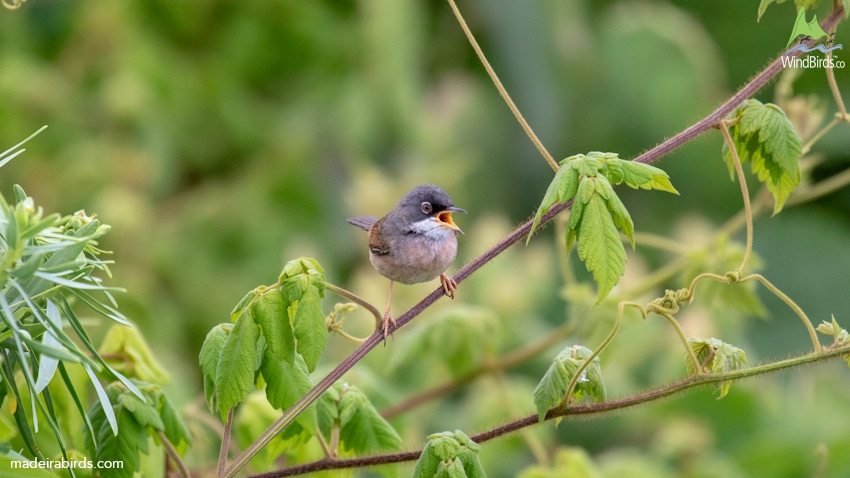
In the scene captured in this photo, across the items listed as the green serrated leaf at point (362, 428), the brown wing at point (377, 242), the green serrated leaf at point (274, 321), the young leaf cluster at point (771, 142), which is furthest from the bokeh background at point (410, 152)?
the green serrated leaf at point (274, 321)

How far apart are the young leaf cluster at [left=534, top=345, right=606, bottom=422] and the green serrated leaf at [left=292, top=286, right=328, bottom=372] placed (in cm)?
46

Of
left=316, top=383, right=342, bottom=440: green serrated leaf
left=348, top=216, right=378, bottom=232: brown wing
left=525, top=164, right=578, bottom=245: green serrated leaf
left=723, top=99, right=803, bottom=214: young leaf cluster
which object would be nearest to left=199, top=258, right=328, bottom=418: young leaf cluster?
left=316, top=383, right=342, bottom=440: green serrated leaf

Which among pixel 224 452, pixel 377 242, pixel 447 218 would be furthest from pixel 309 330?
pixel 447 218

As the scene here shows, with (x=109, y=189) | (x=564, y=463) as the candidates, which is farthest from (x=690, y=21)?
(x=564, y=463)

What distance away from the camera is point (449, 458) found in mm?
1791

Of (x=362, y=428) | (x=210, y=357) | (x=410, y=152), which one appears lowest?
(x=410, y=152)

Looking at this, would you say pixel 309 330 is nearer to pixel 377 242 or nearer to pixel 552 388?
pixel 552 388

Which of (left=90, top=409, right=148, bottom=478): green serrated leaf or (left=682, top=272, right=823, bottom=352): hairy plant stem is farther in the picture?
(left=90, top=409, right=148, bottom=478): green serrated leaf

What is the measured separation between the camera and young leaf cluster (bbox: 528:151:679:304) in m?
1.73

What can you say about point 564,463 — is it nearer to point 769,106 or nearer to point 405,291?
point 769,106

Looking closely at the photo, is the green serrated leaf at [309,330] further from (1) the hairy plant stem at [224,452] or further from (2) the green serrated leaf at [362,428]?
(2) the green serrated leaf at [362,428]

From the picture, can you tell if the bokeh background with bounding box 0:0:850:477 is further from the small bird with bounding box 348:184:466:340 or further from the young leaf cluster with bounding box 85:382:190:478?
the young leaf cluster with bounding box 85:382:190:478

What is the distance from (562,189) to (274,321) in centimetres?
61

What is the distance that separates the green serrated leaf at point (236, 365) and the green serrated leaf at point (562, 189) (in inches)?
22.4
